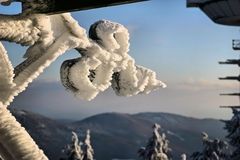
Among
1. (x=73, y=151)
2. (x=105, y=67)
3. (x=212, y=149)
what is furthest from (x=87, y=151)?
(x=105, y=67)

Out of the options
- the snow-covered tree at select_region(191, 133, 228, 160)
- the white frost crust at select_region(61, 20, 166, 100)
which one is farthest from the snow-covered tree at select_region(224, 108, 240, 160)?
the white frost crust at select_region(61, 20, 166, 100)

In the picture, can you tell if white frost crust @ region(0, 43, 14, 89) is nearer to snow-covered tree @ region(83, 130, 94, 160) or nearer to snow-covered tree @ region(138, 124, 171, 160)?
snow-covered tree @ region(138, 124, 171, 160)

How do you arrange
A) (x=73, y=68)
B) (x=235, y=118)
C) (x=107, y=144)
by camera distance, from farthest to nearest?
(x=107, y=144)
(x=235, y=118)
(x=73, y=68)

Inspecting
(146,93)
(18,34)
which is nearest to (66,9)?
(18,34)

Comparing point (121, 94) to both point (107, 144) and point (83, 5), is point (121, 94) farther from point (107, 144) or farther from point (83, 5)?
point (107, 144)

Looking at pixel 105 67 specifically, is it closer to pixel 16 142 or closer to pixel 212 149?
pixel 16 142
